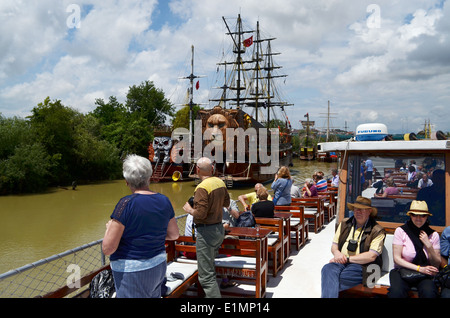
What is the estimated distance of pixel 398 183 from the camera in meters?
4.57

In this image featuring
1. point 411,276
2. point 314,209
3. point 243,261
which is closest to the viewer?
point 411,276

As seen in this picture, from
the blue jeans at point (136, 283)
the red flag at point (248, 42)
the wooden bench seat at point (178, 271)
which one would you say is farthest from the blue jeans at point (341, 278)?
the red flag at point (248, 42)

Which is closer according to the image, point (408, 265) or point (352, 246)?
point (408, 265)

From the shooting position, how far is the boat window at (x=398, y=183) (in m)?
4.36

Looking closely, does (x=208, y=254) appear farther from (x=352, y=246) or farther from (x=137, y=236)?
(x=352, y=246)

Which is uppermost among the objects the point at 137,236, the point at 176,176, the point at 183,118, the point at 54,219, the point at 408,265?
the point at 183,118

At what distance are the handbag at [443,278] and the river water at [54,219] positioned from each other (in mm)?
11789

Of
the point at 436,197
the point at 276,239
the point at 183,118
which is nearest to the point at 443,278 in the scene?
the point at 436,197

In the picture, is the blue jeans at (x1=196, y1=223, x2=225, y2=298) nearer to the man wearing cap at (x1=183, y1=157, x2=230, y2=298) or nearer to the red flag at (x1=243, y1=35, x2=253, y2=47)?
the man wearing cap at (x1=183, y1=157, x2=230, y2=298)

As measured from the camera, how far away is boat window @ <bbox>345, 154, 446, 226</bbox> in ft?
14.3

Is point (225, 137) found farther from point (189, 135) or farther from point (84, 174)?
point (84, 174)

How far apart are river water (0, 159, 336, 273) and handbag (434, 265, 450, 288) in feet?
38.7

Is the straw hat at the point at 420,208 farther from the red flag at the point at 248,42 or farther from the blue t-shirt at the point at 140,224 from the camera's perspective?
the red flag at the point at 248,42

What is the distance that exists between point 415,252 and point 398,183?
41.9 inches
